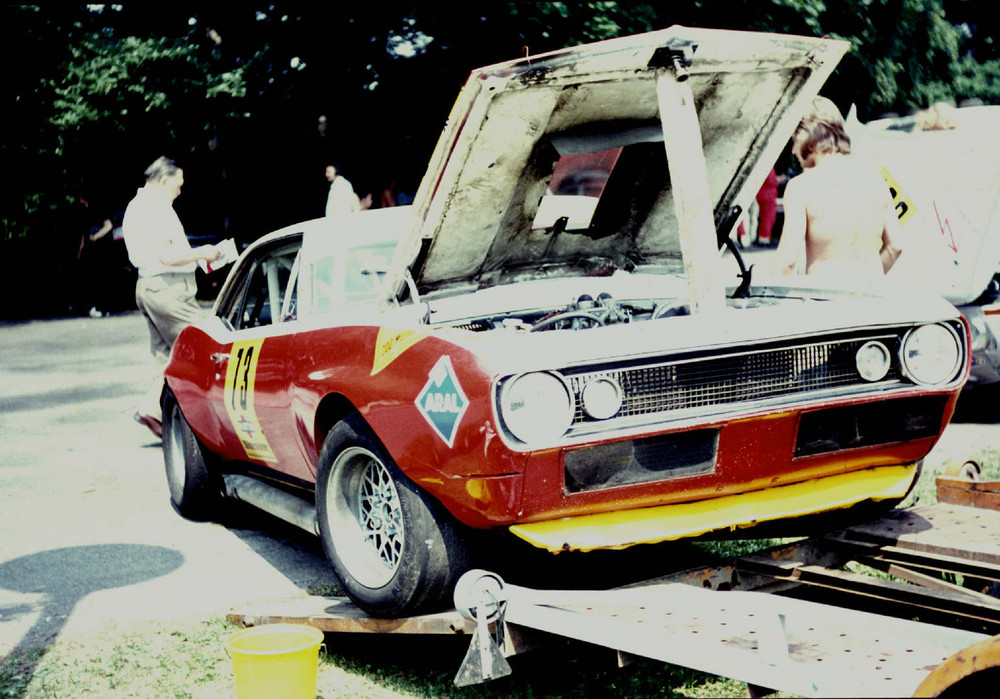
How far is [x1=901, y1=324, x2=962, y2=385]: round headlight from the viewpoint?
387cm

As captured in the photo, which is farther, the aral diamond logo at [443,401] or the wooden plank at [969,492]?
the wooden plank at [969,492]

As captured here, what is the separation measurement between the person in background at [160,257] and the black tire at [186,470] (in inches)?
49.3

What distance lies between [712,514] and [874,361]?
2.74ft

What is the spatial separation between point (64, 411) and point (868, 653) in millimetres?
8136

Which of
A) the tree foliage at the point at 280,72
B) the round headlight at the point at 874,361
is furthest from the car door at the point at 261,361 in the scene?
the tree foliage at the point at 280,72

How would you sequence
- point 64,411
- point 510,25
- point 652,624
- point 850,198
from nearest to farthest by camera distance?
point 652,624 < point 850,198 < point 64,411 < point 510,25

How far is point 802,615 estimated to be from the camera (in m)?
2.56

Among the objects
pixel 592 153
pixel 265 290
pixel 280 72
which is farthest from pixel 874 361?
pixel 280 72

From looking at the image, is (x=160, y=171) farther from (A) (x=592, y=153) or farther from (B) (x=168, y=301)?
(A) (x=592, y=153)

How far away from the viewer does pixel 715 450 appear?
3539 mm

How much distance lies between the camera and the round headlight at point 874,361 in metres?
3.81

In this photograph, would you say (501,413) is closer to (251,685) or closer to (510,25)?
(251,685)

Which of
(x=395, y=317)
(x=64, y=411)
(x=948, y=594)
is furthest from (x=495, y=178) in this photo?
(x=64, y=411)

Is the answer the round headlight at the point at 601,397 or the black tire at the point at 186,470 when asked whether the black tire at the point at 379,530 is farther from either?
the black tire at the point at 186,470
